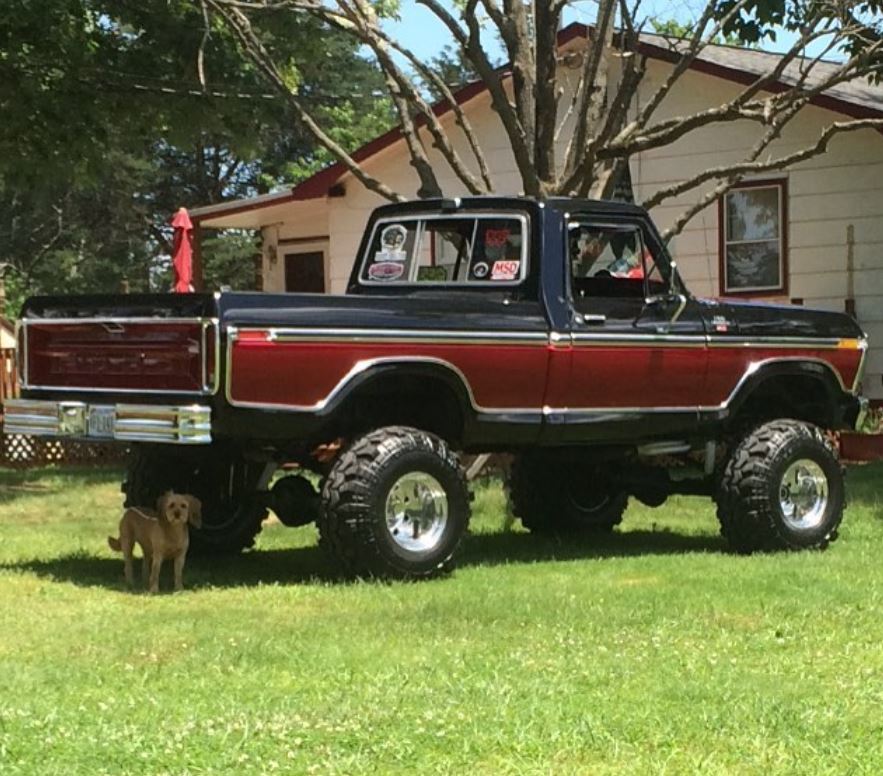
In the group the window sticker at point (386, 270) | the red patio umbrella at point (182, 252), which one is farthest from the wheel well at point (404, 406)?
the red patio umbrella at point (182, 252)

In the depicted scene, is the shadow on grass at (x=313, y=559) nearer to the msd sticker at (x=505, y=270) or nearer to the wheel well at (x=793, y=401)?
the wheel well at (x=793, y=401)

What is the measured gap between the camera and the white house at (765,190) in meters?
16.4

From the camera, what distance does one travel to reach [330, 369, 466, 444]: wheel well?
7.82 m

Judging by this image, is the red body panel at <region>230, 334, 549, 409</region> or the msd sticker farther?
the msd sticker

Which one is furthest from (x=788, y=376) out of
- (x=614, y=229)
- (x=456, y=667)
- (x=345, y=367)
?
(x=456, y=667)

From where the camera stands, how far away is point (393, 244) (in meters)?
9.45

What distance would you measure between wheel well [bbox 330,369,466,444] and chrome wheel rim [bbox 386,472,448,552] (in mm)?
511

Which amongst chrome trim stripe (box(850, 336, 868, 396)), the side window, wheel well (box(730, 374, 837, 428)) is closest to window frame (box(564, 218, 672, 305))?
the side window

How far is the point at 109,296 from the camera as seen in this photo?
7.60 metres

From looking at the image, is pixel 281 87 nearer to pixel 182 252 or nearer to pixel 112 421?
pixel 182 252

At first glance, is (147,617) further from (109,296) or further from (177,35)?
(177,35)

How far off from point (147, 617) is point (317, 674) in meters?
1.58

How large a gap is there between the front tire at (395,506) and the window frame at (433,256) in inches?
45.7

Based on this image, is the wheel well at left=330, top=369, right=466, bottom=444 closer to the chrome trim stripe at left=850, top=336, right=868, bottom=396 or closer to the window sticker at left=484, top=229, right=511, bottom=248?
the window sticker at left=484, top=229, right=511, bottom=248
